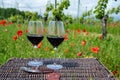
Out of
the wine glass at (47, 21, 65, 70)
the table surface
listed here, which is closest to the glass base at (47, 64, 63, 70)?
the table surface

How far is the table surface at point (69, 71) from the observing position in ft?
7.63

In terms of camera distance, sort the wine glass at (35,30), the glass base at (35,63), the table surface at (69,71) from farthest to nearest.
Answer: the glass base at (35,63) → the wine glass at (35,30) → the table surface at (69,71)

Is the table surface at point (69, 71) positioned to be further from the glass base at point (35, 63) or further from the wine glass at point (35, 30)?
the wine glass at point (35, 30)

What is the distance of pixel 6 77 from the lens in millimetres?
2305

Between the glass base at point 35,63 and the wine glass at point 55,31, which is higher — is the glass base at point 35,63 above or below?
below

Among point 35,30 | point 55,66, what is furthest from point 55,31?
point 55,66

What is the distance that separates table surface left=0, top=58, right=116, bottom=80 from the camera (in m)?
2.32

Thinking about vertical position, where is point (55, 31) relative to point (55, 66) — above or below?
above

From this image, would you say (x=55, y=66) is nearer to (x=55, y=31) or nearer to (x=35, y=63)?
(x=35, y=63)

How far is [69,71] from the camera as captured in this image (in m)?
2.47

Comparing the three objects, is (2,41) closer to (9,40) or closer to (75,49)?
(9,40)

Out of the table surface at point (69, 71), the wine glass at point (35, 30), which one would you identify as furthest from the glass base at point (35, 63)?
the wine glass at point (35, 30)

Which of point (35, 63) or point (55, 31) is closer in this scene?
point (55, 31)

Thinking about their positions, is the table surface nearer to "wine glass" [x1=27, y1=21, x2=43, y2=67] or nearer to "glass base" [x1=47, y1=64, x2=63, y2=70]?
"glass base" [x1=47, y1=64, x2=63, y2=70]
